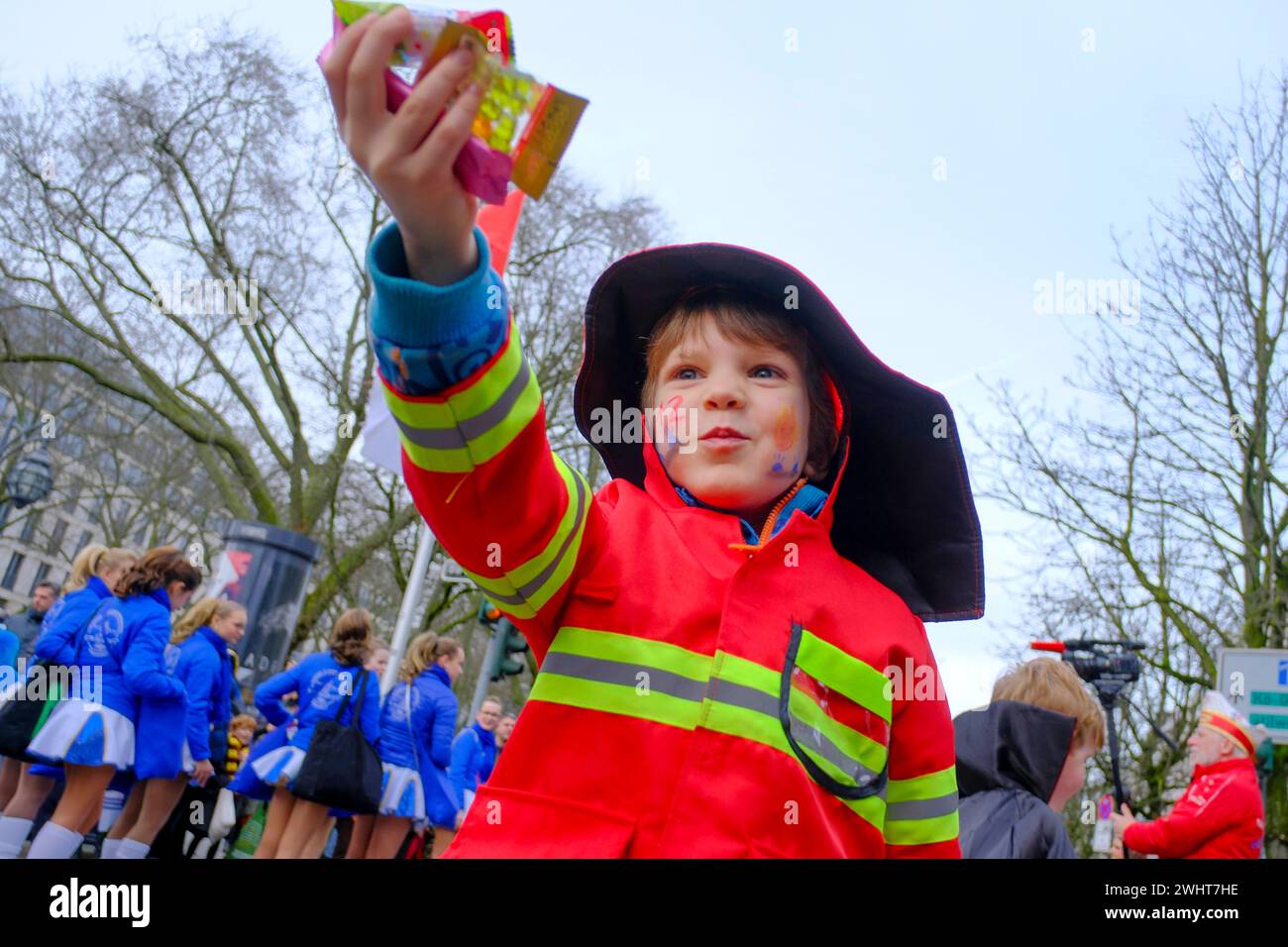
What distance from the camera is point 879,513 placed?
2.15 m

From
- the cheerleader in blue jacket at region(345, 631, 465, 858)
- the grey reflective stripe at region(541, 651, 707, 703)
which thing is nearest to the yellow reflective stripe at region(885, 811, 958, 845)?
the grey reflective stripe at region(541, 651, 707, 703)

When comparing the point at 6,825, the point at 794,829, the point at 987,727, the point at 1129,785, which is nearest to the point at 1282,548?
the point at 1129,785

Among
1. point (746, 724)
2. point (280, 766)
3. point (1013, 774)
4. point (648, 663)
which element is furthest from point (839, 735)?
point (280, 766)

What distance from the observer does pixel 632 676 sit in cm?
155

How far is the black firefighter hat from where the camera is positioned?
6.37 feet

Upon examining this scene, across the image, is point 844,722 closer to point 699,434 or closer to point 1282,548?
point 699,434

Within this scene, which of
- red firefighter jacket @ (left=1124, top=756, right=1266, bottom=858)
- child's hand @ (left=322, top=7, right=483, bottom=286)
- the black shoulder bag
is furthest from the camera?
the black shoulder bag

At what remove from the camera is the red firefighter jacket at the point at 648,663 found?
1.38 m

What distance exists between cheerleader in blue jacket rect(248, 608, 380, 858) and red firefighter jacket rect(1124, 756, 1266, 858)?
449cm

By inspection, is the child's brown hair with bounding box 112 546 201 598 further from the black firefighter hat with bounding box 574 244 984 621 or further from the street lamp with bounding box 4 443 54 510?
the street lamp with bounding box 4 443 54 510

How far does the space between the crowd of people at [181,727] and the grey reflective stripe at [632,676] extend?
5122 mm

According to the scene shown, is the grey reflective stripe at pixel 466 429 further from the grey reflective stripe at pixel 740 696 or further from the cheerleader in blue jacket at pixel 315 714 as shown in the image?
the cheerleader in blue jacket at pixel 315 714
